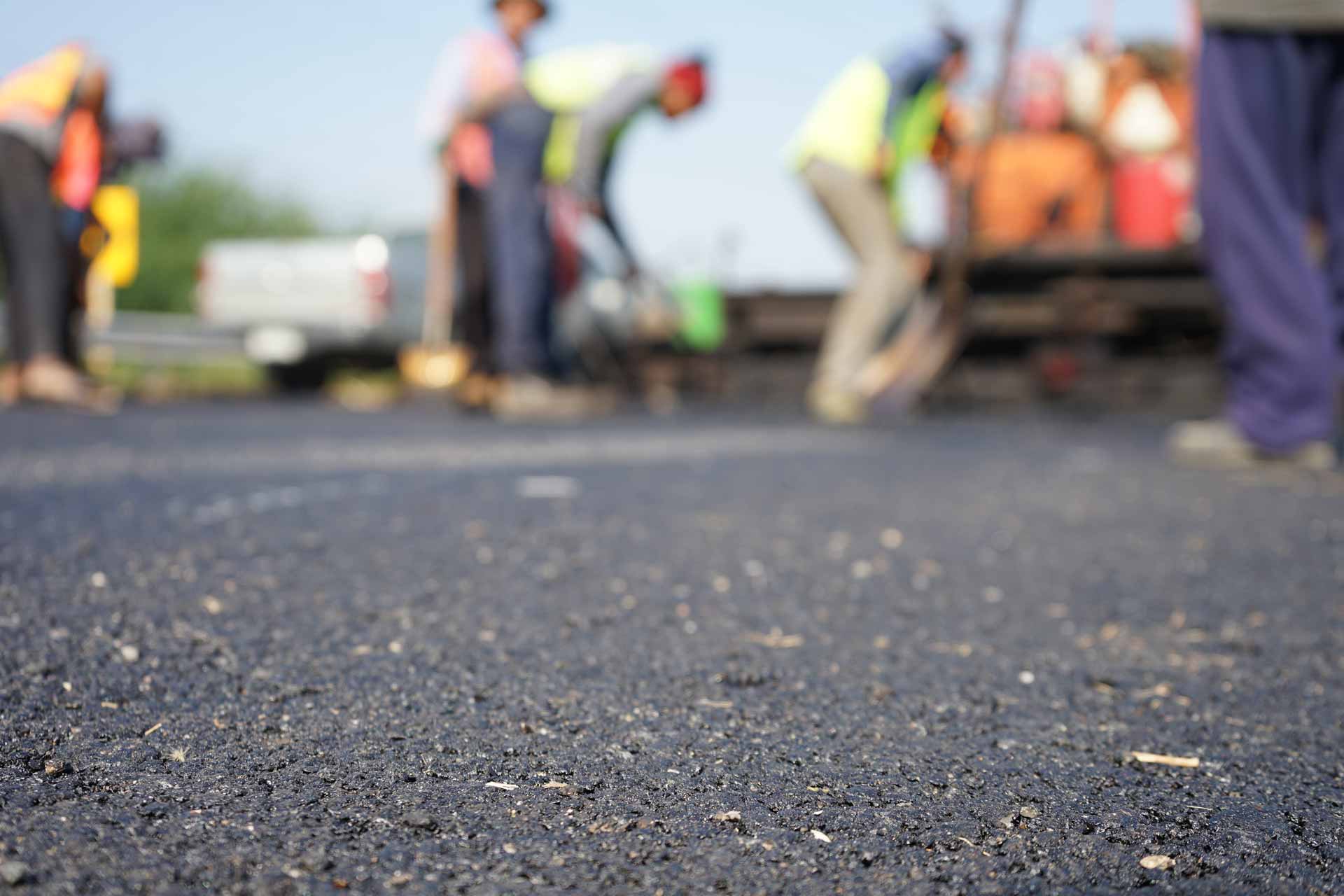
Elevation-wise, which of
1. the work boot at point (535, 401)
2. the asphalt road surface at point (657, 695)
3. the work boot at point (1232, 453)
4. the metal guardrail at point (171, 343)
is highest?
the asphalt road surface at point (657, 695)

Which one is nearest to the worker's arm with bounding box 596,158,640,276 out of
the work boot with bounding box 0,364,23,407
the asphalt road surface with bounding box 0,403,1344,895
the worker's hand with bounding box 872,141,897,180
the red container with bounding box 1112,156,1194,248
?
the worker's hand with bounding box 872,141,897,180

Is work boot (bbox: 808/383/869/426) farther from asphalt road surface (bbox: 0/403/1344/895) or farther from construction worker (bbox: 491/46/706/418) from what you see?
asphalt road surface (bbox: 0/403/1344/895)

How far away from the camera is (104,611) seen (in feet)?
5.84

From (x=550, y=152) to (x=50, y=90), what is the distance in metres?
2.38

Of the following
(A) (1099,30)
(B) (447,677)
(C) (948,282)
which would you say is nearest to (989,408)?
(C) (948,282)

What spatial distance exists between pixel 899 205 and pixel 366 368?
795cm

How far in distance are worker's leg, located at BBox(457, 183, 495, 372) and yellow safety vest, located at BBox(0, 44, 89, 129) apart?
6.89 ft

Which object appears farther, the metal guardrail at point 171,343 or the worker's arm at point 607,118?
the metal guardrail at point 171,343

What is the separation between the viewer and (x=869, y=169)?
22.1 feet

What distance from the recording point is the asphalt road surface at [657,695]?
1.04 m

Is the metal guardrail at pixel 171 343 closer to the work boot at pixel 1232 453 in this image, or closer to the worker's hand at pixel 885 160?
the worker's hand at pixel 885 160

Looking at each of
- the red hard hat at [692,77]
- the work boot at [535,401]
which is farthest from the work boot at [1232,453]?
the red hard hat at [692,77]

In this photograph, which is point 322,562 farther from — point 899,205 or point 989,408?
point 989,408

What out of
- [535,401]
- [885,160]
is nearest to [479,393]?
[535,401]
